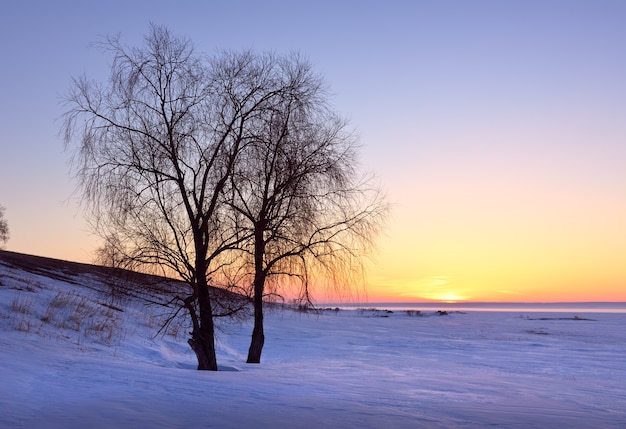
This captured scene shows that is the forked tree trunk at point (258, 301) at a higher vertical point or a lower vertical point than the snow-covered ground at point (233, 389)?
higher

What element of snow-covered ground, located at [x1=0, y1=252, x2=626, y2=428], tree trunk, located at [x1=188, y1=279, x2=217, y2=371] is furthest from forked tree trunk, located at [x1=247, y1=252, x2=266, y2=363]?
tree trunk, located at [x1=188, y1=279, x2=217, y2=371]

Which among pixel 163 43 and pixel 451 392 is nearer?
pixel 451 392

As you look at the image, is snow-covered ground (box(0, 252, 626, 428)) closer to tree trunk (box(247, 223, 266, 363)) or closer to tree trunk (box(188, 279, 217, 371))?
tree trunk (box(188, 279, 217, 371))

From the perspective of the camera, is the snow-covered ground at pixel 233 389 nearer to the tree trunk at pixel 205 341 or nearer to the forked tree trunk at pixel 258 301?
the tree trunk at pixel 205 341

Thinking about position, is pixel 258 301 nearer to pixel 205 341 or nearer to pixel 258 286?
pixel 258 286

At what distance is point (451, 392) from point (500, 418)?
8.56ft

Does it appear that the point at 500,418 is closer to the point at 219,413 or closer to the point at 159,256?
the point at 219,413

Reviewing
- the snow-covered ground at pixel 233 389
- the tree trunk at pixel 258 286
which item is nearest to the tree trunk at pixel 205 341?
the snow-covered ground at pixel 233 389

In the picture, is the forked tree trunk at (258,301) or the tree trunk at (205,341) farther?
the forked tree trunk at (258,301)

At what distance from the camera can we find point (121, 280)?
1350 centimetres

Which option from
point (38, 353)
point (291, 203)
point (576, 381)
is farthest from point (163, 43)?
point (576, 381)

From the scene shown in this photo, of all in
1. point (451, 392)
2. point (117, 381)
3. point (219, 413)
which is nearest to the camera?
point (219, 413)

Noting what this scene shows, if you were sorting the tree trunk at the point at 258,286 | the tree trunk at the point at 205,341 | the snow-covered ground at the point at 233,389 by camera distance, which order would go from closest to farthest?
the snow-covered ground at the point at 233,389 < the tree trunk at the point at 205,341 < the tree trunk at the point at 258,286

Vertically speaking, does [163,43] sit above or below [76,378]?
above
